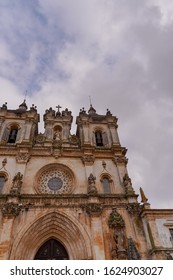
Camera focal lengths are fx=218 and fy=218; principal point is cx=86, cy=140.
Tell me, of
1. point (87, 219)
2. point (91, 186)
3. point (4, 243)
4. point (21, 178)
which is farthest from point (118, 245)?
point (21, 178)

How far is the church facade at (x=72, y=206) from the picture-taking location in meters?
14.6

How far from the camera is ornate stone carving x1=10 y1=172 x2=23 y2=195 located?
16.4 meters

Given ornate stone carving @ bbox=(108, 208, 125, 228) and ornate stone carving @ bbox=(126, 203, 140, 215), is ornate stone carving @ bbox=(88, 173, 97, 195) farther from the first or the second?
ornate stone carving @ bbox=(126, 203, 140, 215)

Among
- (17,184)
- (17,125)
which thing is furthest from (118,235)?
(17,125)

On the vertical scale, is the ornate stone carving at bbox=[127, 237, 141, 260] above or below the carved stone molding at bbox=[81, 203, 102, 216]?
below

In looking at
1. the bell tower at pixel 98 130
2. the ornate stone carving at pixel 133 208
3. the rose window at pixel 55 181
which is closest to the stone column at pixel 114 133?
the bell tower at pixel 98 130

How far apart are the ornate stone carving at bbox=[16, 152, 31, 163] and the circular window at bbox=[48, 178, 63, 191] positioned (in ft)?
9.48

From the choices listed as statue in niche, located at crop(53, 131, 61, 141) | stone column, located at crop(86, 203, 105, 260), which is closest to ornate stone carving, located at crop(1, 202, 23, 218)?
stone column, located at crop(86, 203, 105, 260)

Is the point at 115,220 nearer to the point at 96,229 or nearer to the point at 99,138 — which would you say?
the point at 96,229

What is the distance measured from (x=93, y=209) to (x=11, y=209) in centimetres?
585

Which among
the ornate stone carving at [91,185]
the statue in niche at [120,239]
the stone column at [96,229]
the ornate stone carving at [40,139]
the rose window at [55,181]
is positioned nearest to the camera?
the stone column at [96,229]

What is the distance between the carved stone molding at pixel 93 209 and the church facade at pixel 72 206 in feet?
0.23

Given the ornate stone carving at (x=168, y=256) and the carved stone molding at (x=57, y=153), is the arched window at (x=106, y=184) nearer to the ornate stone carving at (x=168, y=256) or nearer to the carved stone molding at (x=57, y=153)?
the carved stone molding at (x=57, y=153)
